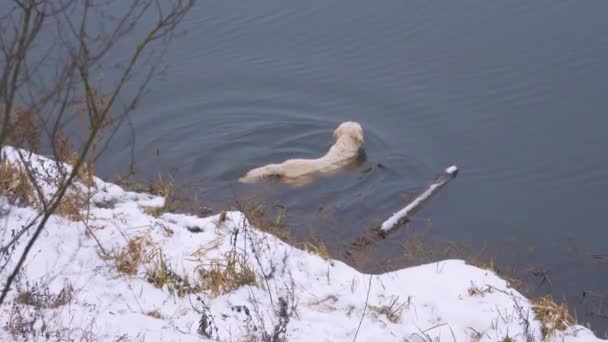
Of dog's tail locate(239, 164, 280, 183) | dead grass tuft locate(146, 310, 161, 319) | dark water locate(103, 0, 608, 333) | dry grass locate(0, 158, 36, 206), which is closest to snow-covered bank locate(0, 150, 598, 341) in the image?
dead grass tuft locate(146, 310, 161, 319)

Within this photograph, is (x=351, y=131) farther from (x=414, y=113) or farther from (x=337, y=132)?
(x=414, y=113)

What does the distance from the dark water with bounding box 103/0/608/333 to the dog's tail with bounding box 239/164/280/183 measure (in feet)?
0.48

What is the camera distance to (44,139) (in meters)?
9.13

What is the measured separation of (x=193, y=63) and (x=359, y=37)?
2.52 metres

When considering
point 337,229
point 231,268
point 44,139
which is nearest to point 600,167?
point 337,229

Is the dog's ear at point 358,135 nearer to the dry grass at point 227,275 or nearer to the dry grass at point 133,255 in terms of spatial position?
the dry grass at point 227,275

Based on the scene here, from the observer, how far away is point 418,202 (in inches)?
313

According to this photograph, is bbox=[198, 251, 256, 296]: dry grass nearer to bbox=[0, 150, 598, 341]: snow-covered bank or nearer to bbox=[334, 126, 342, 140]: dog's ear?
bbox=[0, 150, 598, 341]: snow-covered bank

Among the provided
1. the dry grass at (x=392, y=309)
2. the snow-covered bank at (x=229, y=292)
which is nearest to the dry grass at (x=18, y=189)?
the snow-covered bank at (x=229, y=292)

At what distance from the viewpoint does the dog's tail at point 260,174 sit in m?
8.43

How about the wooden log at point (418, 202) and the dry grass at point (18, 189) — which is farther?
the wooden log at point (418, 202)

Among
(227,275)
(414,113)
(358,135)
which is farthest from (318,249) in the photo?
(414,113)

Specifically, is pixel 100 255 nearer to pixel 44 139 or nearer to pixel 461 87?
pixel 44 139

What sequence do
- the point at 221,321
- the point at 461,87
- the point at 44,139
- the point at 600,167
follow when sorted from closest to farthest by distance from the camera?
the point at 221,321 → the point at 600,167 → the point at 44,139 → the point at 461,87
